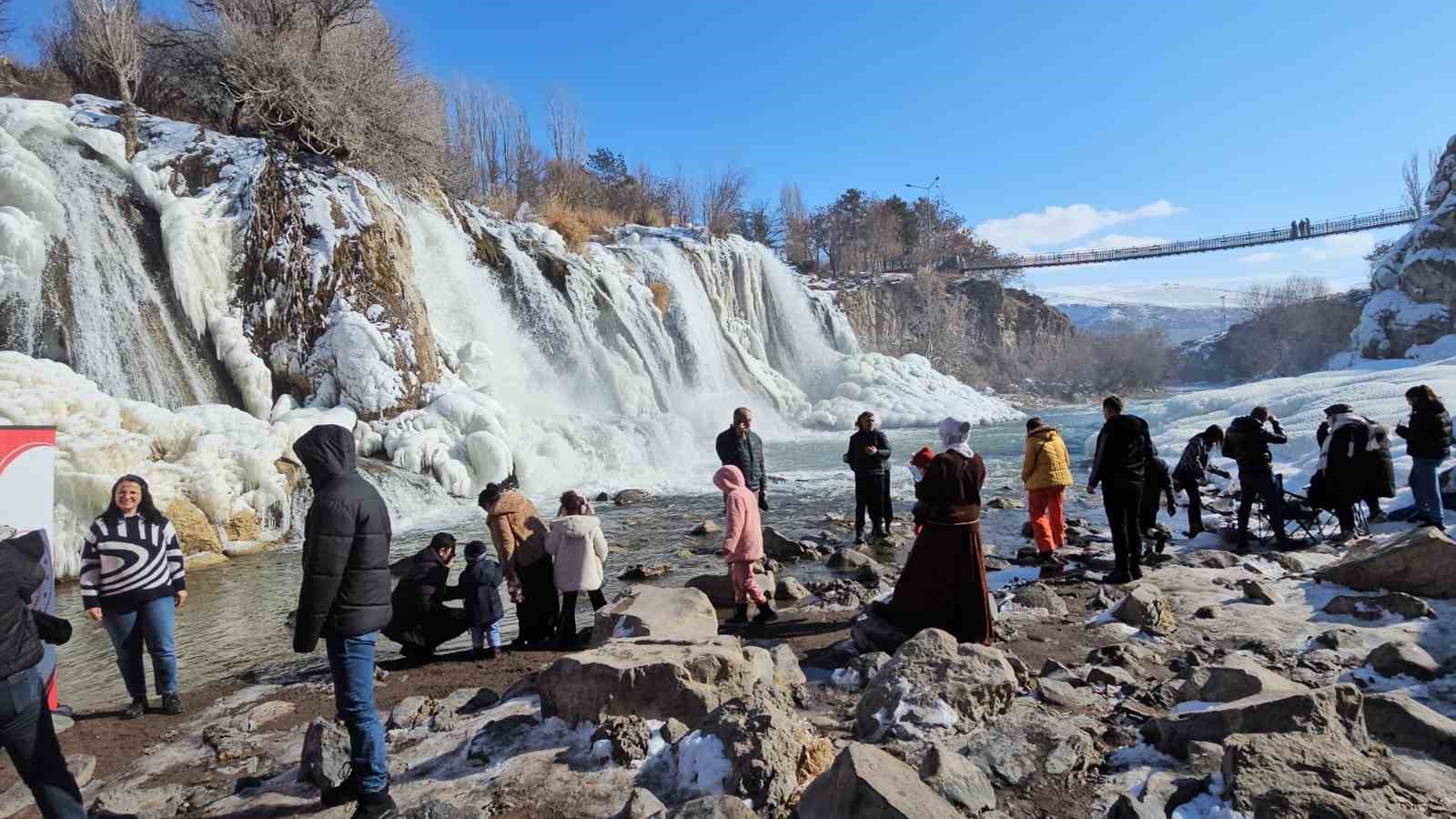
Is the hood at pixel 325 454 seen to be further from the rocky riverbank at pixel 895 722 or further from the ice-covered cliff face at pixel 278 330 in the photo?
the ice-covered cliff face at pixel 278 330

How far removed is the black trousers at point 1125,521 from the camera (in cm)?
610

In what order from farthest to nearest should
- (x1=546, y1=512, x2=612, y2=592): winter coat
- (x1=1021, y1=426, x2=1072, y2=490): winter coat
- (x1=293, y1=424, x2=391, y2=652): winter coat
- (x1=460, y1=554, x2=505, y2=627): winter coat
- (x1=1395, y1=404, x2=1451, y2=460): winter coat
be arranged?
(x1=1021, y1=426, x2=1072, y2=490): winter coat
(x1=1395, y1=404, x2=1451, y2=460): winter coat
(x1=546, y1=512, x2=612, y2=592): winter coat
(x1=460, y1=554, x2=505, y2=627): winter coat
(x1=293, y1=424, x2=391, y2=652): winter coat

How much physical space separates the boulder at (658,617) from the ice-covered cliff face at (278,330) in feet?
21.8

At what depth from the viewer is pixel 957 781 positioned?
279cm

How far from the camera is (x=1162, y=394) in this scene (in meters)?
55.5

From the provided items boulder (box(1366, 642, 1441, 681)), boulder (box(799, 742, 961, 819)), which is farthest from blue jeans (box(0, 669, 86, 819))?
boulder (box(1366, 642, 1441, 681))

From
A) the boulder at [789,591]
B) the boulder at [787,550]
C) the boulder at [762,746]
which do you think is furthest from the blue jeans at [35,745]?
the boulder at [787,550]

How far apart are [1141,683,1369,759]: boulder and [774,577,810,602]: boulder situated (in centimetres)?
354

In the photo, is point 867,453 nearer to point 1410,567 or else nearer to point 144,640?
point 1410,567

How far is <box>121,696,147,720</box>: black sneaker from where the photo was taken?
Answer: 4.36 m

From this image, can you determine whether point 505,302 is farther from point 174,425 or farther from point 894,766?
point 894,766

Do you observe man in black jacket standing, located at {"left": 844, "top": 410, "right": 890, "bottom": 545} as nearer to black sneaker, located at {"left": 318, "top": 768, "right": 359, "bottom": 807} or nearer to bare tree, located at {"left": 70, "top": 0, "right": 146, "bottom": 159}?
black sneaker, located at {"left": 318, "top": 768, "right": 359, "bottom": 807}

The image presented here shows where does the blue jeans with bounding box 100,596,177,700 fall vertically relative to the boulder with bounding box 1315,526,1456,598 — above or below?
above

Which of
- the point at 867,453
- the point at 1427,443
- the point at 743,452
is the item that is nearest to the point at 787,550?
the point at 867,453
